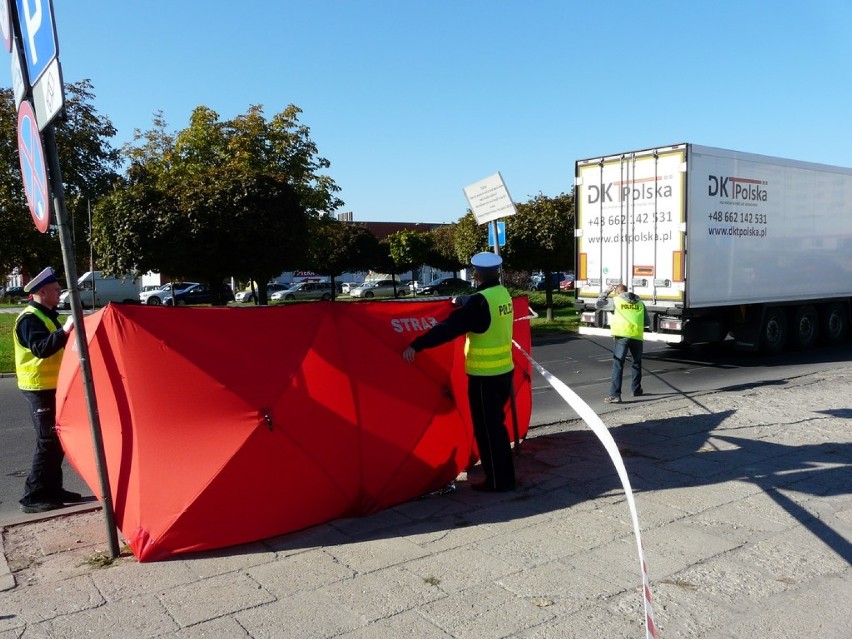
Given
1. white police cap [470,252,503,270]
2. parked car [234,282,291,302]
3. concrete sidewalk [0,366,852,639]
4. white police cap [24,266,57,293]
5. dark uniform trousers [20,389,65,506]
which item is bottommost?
parked car [234,282,291,302]

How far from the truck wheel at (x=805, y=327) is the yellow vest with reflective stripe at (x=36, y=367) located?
13.9 meters

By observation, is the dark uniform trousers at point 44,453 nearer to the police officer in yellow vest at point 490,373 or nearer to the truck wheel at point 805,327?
the police officer in yellow vest at point 490,373

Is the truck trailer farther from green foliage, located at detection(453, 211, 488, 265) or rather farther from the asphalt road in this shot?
green foliage, located at detection(453, 211, 488, 265)

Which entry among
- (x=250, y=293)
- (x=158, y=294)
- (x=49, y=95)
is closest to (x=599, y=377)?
(x=49, y=95)

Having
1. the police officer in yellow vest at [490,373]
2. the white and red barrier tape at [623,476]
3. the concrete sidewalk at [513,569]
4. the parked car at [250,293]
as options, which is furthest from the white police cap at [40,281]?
the parked car at [250,293]

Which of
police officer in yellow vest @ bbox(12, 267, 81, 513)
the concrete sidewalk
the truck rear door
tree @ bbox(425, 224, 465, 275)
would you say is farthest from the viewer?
tree @ bbox(425, 224, 465, 275)

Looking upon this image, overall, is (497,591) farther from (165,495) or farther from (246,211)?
(246,211)

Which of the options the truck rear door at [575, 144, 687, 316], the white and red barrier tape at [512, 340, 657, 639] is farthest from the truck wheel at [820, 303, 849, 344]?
the white and red barrier tape at [512, 340, 657, 639]

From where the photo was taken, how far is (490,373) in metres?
5.52

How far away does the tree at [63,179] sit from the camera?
1073 inches

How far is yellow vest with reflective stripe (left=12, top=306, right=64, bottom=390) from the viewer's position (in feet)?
17.7

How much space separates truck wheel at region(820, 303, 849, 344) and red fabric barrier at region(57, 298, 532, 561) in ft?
43.6

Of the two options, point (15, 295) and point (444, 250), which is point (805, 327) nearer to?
point (444, 250)

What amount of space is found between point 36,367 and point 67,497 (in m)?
1.07
